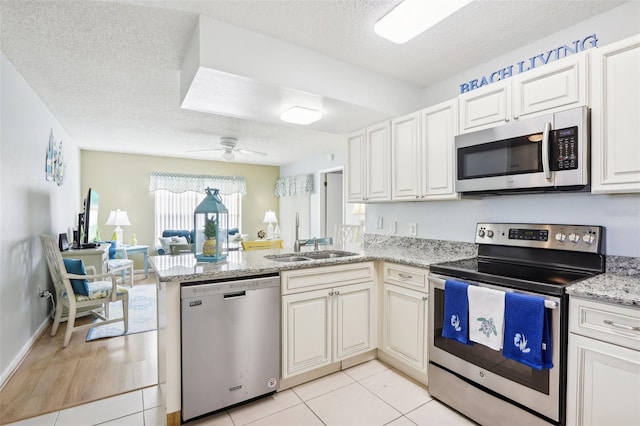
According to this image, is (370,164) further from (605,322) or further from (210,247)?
(605,322)

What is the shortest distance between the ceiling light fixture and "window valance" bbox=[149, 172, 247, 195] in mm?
5883

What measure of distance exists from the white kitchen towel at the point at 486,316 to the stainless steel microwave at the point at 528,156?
0.72 m

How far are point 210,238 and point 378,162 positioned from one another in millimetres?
1647

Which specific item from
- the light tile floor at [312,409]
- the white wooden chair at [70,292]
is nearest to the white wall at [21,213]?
the white wooden chair at [70,292]

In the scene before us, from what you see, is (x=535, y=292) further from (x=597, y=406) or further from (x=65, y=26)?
(x=65, y=26)

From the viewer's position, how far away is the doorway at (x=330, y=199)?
6340 millimetres

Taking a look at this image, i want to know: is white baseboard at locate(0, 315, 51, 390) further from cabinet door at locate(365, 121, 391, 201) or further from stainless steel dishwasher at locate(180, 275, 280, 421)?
cabinet door at locate(365, 121, 391, 201)

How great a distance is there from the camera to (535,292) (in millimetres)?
1510

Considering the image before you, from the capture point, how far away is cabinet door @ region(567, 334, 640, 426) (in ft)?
4.13

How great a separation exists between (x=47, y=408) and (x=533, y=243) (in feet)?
10.8

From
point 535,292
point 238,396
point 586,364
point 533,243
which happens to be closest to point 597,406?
point 586,364

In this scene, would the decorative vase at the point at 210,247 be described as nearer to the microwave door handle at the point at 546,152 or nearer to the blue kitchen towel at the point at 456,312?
the blue kitchen towel at the point at 456,312

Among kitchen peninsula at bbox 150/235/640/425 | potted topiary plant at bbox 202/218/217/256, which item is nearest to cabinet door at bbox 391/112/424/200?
kitchen peninsula at bbox 150/235/640/425

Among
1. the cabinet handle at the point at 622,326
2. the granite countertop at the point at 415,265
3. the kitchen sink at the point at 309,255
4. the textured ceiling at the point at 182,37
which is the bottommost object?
the cabinet handle at the point at 622,326
